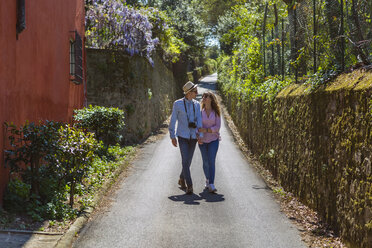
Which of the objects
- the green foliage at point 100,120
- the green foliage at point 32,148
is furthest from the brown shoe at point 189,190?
the green foliage at point 100,120

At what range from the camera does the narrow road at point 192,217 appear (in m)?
4.96

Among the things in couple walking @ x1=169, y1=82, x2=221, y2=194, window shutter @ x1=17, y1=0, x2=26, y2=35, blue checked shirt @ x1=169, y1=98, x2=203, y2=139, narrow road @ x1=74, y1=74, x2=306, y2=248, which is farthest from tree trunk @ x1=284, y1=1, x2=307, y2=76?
window shutter @ x1=17, y1=0, x2=26, y2=35

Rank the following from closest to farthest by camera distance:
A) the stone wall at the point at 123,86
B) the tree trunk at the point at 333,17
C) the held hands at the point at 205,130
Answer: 1. the tree trunk at the point at 333,17
2. the held hands at the point at 205,130
3. the stone wall at the point at 123,86

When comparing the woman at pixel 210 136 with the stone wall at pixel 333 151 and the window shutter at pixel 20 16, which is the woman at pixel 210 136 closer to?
the stone wall at pixel 333 151

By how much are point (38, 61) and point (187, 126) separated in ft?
10.1

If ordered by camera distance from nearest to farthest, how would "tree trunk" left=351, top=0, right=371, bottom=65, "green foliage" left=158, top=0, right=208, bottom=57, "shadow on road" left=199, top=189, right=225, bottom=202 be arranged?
"tree trunk" left=351, top=0, right=371, bottom=65
"shadow on road" left=199, top=189, right=225, bottom=202
"green foliage" left=158, top=0, right=208, bottom=57

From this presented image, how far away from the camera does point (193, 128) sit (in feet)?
24.0

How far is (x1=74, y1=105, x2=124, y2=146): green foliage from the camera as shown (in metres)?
10.8

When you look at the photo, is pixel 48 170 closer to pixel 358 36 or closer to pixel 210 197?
pixel 210 197

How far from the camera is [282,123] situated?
816 centimetres

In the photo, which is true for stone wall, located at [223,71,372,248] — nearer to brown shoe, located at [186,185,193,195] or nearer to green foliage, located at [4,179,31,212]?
brown shoe, located at [186,185,193,195]

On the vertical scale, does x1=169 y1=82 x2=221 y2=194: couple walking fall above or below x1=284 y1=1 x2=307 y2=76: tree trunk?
below

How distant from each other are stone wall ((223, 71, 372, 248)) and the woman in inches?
54.6

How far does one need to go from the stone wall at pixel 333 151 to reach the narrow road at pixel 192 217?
583 mm
